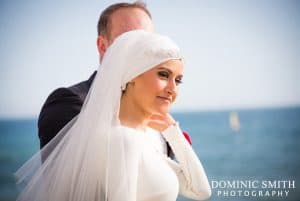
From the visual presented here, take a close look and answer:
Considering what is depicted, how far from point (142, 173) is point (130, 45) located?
0.34 m

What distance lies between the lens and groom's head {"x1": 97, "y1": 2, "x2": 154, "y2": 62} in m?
1.95

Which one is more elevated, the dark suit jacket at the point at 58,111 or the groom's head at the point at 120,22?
the groom's head at the point at 120,22

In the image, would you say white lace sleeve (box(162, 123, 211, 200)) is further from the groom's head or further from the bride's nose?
the groom's head

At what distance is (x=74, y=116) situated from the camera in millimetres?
1663

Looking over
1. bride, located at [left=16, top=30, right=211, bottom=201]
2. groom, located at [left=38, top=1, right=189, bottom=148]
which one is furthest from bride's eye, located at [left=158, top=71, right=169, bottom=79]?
groom, located at [left=38, top=1, right=189, bottom=148]

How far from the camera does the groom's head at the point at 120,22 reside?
1954mm

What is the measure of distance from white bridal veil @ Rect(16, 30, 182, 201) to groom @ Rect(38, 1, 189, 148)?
139 mm

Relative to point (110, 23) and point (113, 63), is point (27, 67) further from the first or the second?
point (113, 63)

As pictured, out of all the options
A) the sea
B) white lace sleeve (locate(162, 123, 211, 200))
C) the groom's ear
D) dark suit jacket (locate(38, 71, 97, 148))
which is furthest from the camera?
the sea

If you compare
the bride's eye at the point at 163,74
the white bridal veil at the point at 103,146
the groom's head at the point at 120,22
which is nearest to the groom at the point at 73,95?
the groom's head at the point at 120,22

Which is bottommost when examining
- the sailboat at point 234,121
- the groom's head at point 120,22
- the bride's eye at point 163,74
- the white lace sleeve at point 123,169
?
the white lace sleeve at point 123,169

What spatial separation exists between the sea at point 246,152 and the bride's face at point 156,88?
185 centimetres

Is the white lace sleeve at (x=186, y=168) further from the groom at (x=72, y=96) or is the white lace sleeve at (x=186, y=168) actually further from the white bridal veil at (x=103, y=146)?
the white bridal veil at (x=103, y=146)

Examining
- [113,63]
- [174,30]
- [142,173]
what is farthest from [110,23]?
[174,30]
